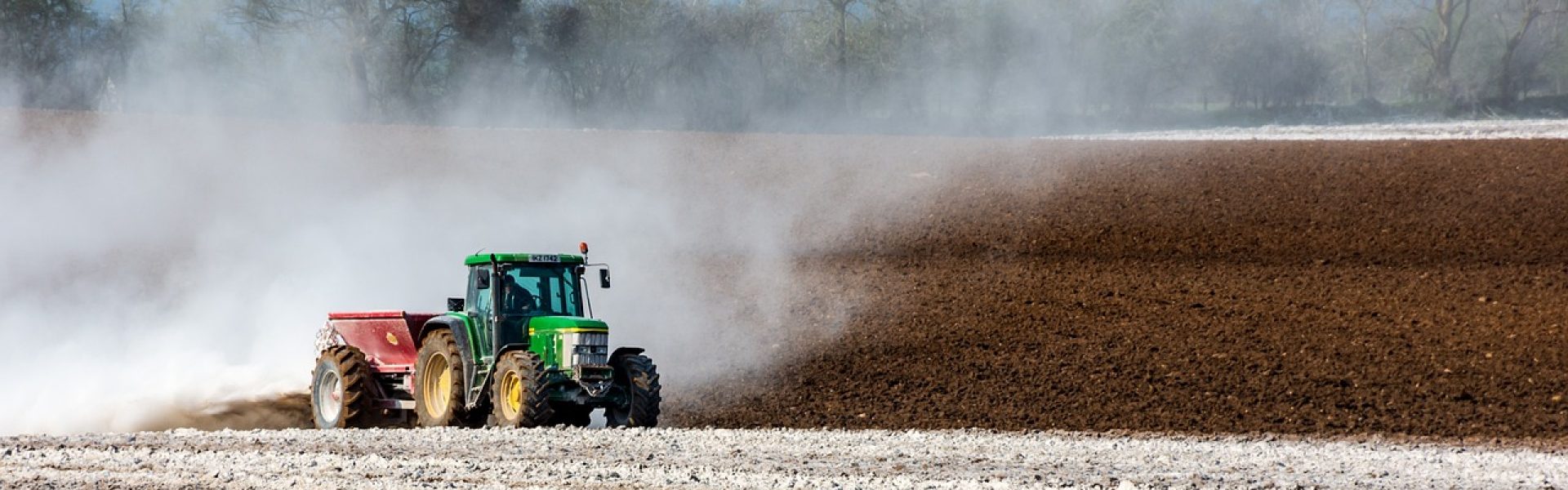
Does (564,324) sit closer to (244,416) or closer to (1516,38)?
(244,416)

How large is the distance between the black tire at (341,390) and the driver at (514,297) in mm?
2098

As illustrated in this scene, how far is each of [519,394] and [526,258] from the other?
1.45 meters

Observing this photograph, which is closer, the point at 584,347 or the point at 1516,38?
the point at 584,347

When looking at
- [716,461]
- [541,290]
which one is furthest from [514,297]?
[716,461]

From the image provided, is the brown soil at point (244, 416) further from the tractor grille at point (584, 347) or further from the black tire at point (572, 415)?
the tractor grille at point (584, 347)

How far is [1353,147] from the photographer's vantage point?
3070 cm

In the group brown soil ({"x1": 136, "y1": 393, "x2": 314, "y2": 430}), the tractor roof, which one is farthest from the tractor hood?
brown soil ({"x1": 136, "y1": 393, "x2": 314, "y2": 430})

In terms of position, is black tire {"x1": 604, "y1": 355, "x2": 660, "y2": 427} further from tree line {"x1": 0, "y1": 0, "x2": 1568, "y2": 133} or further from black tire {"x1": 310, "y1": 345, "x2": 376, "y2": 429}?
tree line {"x1": 0, "y1": 0, "x2": 1568, "y2": 133}

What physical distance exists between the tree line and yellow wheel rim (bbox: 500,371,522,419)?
2180 cm

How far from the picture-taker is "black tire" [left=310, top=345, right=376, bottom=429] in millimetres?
15297

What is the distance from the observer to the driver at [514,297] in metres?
14.3

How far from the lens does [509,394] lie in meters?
13.9

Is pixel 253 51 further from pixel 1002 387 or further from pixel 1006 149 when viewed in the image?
pixel 1002 387

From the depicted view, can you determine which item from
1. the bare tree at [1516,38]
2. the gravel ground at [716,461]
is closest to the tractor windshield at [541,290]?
the gravel ground at [716,461]
